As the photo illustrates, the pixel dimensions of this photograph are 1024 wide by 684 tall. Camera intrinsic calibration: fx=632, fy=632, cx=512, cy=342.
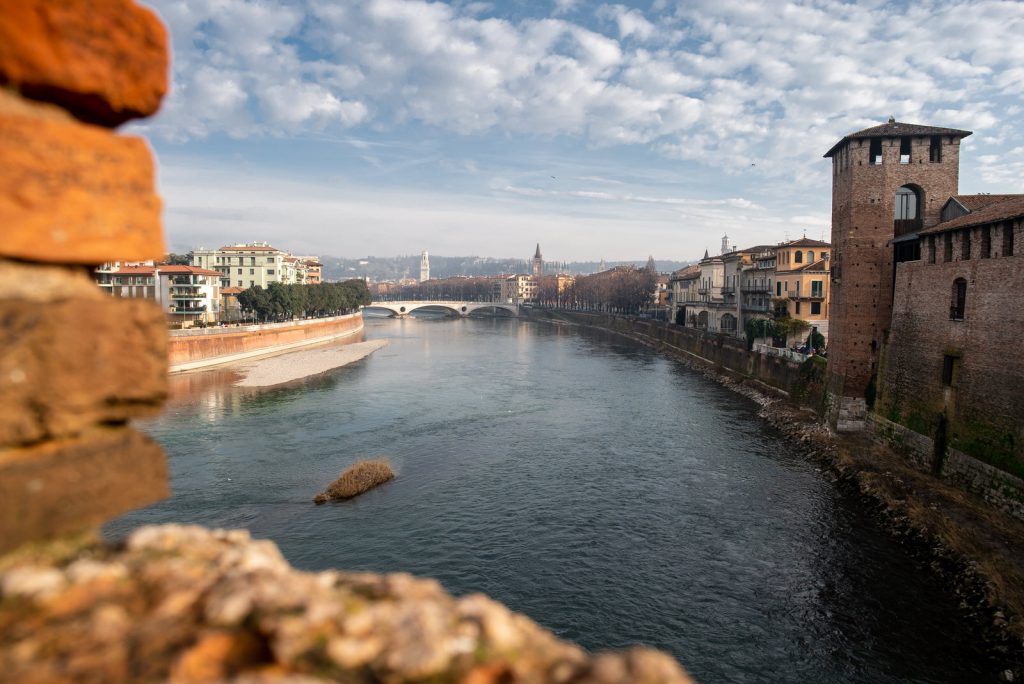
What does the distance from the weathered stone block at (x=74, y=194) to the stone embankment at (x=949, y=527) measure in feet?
52.0

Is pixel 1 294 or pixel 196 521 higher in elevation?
pixel 1 294

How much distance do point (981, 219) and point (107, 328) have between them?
78.2ft

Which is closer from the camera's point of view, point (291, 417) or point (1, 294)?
point (1, 294)

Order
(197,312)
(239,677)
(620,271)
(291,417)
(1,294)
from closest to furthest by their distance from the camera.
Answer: (239,677) < (1,294) < (291,417) < (197,312) < (620,271)

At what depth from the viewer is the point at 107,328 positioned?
2457 millimetres

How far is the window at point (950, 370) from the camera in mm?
20859

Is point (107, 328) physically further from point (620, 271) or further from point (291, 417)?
point (620, 271)

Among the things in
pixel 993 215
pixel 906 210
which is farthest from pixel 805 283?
pixel 993 215

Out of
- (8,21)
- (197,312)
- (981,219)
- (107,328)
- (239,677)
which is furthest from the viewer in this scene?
(197,312)

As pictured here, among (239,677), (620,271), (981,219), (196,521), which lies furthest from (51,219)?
(620,271)

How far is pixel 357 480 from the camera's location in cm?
2059

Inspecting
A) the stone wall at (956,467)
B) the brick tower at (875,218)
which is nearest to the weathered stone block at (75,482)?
the stone wall at (956,467)

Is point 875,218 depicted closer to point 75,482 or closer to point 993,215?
point 993,215

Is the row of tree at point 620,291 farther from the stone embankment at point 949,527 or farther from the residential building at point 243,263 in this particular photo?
the stone embankment at point 949,527
